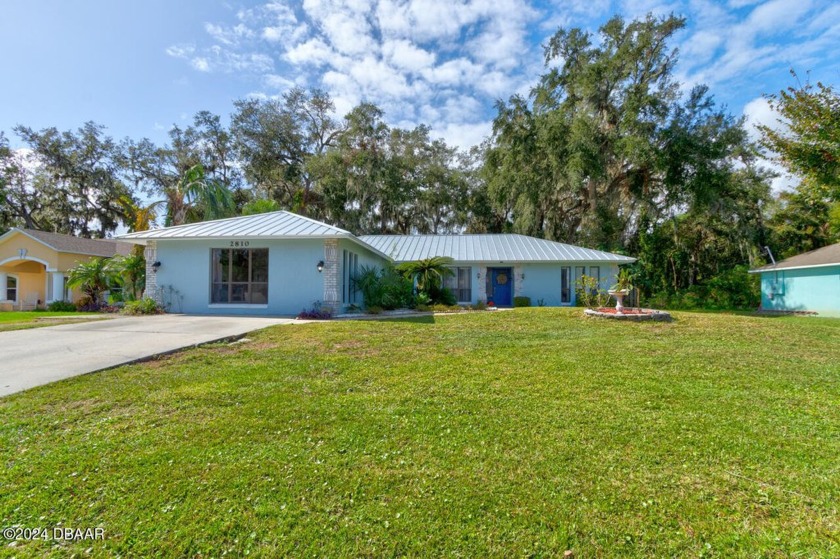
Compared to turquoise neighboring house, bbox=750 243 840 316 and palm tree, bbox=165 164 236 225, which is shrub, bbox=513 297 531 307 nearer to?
turquoise neighboring house, bbox=750 243 840 316

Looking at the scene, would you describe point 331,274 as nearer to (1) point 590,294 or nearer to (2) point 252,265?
(2) point 252,265

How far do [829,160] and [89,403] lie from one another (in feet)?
54.1

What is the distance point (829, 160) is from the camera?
10242 mm

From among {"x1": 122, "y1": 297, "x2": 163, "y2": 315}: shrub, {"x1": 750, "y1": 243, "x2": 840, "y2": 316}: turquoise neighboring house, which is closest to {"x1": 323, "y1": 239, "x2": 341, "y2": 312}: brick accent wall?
{"x1": 122, "y1": 297, "x2": 163, "y2": 315}: shrub

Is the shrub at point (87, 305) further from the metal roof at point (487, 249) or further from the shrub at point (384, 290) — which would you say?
the metal roof at point (487, 249)

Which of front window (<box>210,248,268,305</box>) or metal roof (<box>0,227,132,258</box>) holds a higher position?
metal roof (<box>0,227,132,258</box>)

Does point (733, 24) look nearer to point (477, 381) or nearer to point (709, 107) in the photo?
point (709, 107)

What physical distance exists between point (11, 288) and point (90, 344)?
17.8m

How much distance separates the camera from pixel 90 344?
21.2ft

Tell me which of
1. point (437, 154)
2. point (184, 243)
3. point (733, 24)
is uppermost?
point (437, 154)

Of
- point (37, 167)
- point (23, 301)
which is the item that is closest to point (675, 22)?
point (23, 301)

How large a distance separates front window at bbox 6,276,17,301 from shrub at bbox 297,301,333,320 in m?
16.9

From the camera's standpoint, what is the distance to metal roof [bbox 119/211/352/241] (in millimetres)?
11016

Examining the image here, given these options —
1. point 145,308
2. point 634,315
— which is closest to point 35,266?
point 145,308
